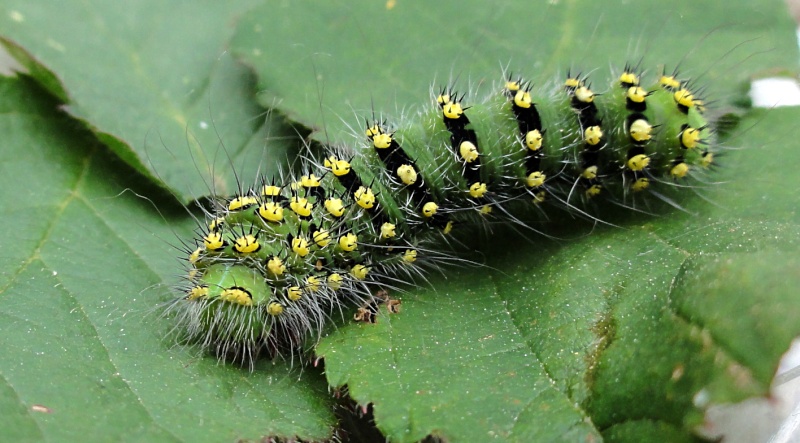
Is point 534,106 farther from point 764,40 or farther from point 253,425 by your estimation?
point 253,425

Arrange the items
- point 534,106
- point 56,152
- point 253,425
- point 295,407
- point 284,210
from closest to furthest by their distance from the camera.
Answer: point 253,425, point 295,407, point 284,210, point 534,106, point 56,152

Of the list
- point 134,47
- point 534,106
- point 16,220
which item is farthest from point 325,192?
point 134,47

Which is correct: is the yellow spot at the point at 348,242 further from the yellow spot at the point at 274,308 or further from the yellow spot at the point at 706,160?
the yellow spot at the point at 706,160

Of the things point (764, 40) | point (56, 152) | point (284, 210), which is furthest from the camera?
point (764, 40)

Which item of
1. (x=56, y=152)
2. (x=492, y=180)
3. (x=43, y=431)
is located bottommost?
(x=43, y=431)

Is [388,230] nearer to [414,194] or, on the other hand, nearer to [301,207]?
[414,194]

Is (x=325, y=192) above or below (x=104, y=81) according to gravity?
below

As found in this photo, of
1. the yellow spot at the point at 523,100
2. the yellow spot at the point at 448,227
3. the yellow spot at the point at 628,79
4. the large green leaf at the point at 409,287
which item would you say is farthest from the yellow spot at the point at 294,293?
the yellow spot at the point at 628,79
